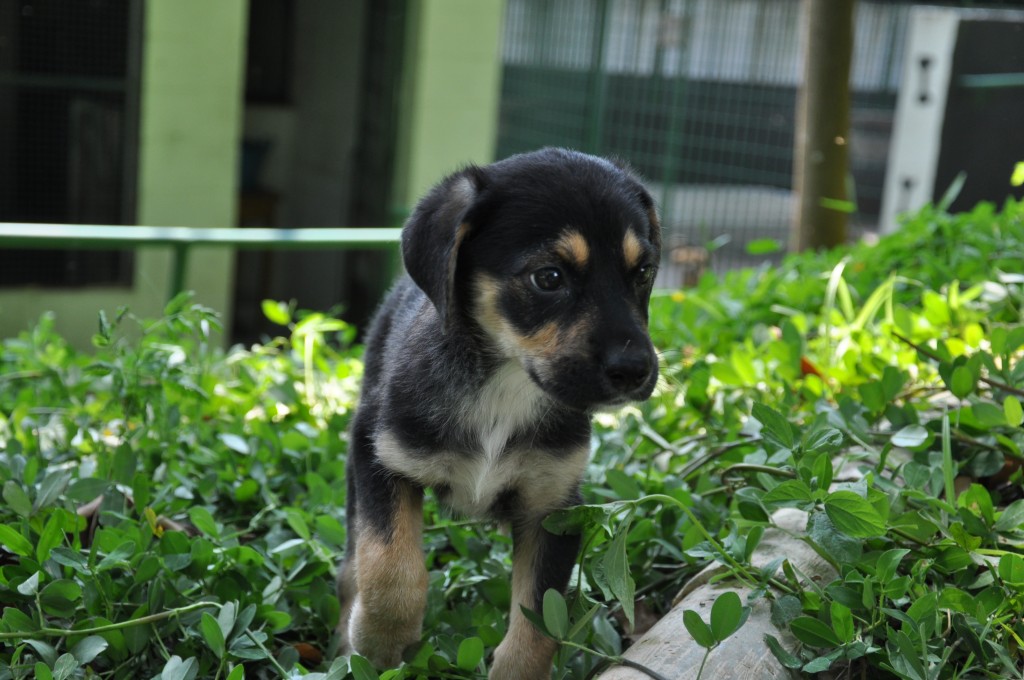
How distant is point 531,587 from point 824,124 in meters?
4.30

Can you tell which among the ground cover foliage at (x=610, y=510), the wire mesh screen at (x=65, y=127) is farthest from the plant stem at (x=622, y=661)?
the wire mesh screen at (x=65, y=127)

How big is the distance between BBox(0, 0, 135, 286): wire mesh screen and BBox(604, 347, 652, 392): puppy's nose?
758 cm

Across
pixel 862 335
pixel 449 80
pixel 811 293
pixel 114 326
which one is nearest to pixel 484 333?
pixel 114 326

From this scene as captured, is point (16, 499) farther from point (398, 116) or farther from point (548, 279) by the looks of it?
point (398, 116)

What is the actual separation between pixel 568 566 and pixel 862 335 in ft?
6.66

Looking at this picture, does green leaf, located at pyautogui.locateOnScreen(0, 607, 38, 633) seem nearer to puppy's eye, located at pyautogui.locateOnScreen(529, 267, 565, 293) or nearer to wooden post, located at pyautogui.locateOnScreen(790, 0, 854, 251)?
puppy's eye, located at pyautogui.locateOnScreen(529, 267, 565, 293)

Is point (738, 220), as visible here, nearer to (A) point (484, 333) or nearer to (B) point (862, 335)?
(B) point (862, 335)

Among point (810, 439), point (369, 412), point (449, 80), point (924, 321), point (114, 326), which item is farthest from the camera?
point (449, 80)

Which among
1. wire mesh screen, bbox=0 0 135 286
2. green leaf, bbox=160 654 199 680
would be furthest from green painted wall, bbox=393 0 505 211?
green leaf, bbox=160 654 199 680

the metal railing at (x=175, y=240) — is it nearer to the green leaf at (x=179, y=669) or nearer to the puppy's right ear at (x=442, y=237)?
the puppy's right ear at (x=442, y=237)

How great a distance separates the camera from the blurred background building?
29.0 ft

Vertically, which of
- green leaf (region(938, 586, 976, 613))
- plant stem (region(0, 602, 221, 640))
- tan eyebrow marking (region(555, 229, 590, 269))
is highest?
tan eyebrow marking (region(555, 229, 590, 269))

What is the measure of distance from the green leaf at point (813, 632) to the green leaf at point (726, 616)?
7.8 inches

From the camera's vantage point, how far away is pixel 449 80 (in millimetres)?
10133
